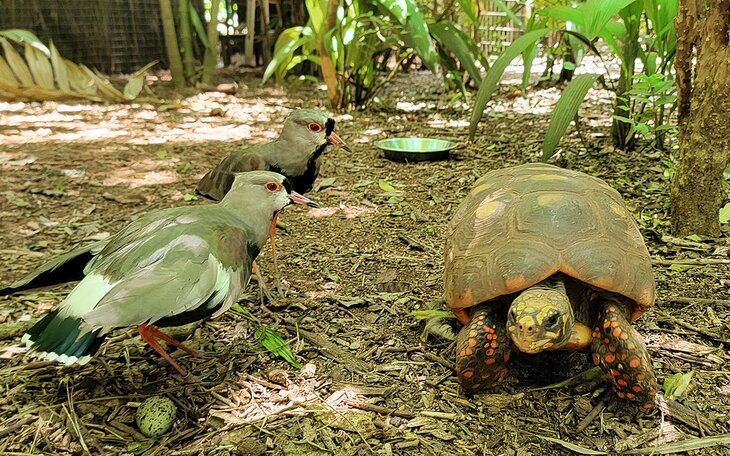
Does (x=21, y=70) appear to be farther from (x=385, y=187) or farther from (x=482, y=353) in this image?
(x=482, y=353)

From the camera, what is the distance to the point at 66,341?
1.71m

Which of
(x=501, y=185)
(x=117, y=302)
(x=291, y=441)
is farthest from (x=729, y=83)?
(x=117, y=302)

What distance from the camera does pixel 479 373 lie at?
1930 millimetres

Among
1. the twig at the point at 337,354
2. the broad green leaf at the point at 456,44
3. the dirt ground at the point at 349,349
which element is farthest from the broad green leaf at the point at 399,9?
the twig at the point at 337,354

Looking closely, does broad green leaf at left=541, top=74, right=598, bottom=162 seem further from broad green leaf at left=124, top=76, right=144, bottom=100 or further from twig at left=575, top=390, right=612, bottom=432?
broad green leaf at left=124, top=76, right=144, bottom=100

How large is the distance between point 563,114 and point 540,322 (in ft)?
7.12

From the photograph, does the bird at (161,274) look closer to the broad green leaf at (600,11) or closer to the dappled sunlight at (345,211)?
the dappled sunlight at (345,211)

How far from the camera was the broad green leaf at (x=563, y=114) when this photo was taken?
138 inches

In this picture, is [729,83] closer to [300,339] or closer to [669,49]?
[669,49]

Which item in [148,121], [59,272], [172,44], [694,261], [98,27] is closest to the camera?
[59,272]

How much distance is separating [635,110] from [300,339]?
325cm

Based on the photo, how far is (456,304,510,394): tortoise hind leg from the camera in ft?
6.25

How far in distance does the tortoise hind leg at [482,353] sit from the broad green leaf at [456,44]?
411 cm

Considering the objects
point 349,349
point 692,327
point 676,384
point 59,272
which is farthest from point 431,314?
point 59,272
